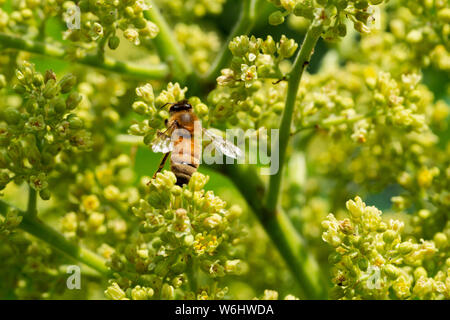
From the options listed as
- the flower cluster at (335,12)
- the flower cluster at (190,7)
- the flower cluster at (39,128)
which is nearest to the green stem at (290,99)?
the flower cluster at (335,12)

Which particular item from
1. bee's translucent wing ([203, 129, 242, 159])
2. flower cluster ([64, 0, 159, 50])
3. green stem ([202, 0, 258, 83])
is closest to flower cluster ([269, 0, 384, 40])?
green stem ([202, 0, 258, 83])

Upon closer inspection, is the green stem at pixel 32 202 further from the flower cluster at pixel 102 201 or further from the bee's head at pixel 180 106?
the bee's head at pixel 180 106

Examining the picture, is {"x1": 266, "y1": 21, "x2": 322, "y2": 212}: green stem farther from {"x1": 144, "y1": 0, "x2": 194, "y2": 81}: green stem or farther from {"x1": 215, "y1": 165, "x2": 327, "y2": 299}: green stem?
{"x1": 144, "y1": 0, "x2": 194, "y2": 81}: green stem

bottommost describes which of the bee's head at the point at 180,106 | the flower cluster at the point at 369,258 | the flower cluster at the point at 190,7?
the flower cluster at the point at 369,258

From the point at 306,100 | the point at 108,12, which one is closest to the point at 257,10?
the point at 306,100
